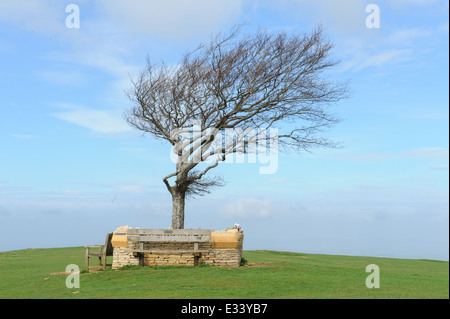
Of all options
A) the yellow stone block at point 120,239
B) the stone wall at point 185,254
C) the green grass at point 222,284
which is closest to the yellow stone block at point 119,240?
the yellow stone block at point 120,239

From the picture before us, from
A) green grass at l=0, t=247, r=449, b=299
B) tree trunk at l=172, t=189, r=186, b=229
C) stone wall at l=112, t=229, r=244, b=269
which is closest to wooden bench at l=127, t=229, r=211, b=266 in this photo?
stone wall at l=112, t=229, r=244, b=269

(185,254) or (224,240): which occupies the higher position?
(224,240)

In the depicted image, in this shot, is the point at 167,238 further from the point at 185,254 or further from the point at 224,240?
the point at 224,240

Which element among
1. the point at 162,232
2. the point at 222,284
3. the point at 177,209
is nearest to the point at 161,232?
the point at 162,232

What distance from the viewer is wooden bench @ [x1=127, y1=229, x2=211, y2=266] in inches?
677

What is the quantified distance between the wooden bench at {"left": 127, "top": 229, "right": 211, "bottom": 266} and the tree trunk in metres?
4.73

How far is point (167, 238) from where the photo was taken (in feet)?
57.3

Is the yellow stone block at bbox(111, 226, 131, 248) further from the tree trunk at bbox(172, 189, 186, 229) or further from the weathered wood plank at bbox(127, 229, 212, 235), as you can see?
the tree trunk at bbox(172, 189, 186, 229)

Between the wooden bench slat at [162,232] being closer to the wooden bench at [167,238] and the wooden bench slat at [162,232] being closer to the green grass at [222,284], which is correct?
the wooden bench at [167,238]

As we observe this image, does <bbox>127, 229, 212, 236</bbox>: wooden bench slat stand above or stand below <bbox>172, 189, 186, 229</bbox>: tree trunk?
below

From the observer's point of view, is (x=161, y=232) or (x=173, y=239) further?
(x=161, y=232)

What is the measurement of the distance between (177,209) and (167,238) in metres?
5.25
